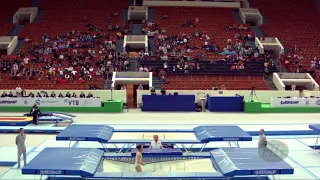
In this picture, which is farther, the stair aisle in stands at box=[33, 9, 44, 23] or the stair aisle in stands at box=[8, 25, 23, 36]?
the stair aisle in stands at box=[33, 9, 44, 23]

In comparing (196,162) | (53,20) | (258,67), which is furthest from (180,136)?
(53,20)

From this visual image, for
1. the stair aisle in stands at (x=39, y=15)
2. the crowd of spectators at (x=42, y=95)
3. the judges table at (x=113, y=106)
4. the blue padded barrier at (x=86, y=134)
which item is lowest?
the blue padded barrier at (x=86, y=134)

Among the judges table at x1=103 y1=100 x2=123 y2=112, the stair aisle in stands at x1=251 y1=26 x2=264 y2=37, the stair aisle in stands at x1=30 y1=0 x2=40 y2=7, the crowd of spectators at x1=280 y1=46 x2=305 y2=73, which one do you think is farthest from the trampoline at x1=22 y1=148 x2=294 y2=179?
the stair aisle in stands at x1=30 y1=0 x2=40 y2=7

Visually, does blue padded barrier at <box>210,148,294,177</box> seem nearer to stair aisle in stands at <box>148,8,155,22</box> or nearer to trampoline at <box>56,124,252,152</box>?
trampoline at <box>56,124,252,152</box>

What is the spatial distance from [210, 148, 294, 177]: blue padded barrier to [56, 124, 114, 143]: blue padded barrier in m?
4.44

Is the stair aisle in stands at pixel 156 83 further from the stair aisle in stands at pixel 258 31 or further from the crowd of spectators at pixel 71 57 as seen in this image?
the stair aisle in stands at pixel 258 31

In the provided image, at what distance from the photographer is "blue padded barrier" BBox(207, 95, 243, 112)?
27.4 meters

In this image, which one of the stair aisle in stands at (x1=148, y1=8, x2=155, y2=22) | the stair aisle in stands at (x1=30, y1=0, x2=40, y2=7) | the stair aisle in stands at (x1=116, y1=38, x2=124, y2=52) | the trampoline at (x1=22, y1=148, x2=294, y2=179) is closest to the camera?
the trampoline at (x1=22, y1=148, x2=294, y2=179)

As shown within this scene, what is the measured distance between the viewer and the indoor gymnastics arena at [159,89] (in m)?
A: 12.8

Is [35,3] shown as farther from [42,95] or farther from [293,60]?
[293,60]

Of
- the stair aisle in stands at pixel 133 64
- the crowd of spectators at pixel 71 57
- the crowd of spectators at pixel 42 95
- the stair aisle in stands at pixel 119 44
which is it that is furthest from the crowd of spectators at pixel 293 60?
the crowd of spectators at pixel 42 95

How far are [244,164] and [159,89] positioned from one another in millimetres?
19699

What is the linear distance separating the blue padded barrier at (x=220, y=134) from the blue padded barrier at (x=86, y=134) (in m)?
3.72

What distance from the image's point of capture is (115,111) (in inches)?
1049
